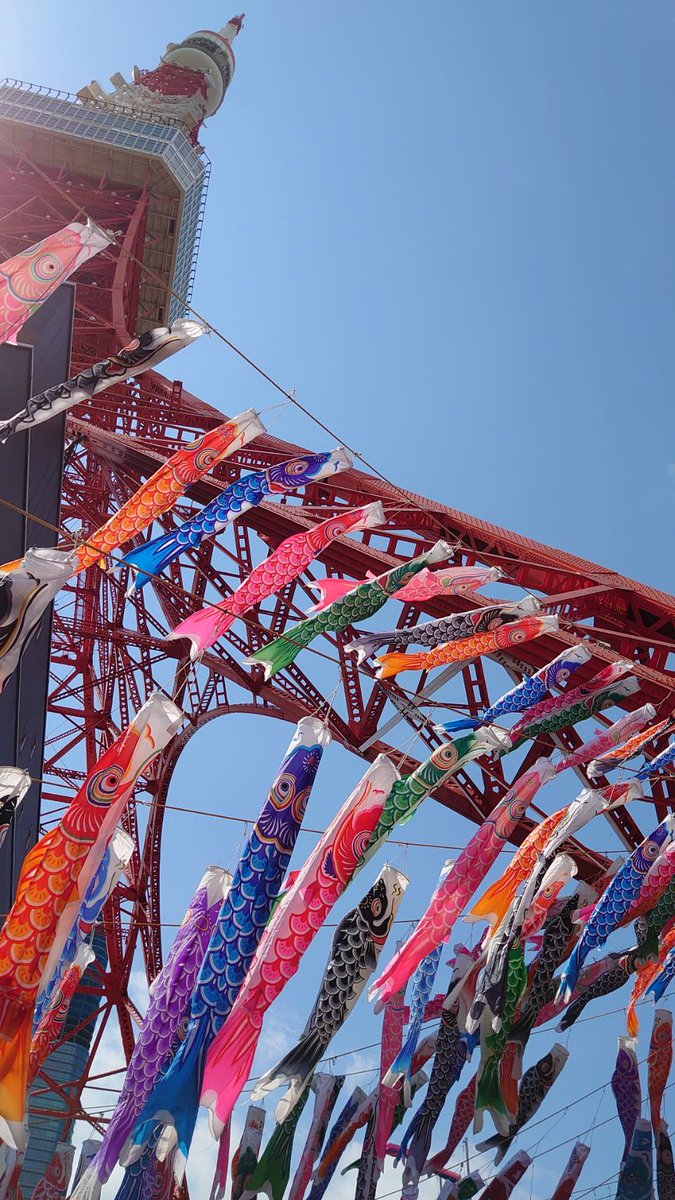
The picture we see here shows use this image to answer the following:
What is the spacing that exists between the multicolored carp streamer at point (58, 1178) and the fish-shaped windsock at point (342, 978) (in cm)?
728

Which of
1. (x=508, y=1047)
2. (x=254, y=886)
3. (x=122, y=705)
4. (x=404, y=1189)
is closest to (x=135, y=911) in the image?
(x=122, y=705)

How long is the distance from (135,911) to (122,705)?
3867 mm

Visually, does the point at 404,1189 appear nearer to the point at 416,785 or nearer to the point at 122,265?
the point at 416,785

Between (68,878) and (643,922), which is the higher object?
(643,922)

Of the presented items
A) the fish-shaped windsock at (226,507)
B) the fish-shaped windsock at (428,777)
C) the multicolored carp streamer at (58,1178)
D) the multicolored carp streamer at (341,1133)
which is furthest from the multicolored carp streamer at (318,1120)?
the fish-shaped windsock at (226,507)

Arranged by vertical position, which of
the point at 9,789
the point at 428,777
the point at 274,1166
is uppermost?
the point at 428,777

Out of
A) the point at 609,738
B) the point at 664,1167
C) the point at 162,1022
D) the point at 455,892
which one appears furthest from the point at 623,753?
the point at 162,1022

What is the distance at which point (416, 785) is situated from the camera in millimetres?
10625

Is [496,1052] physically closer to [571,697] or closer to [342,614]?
[571,697]

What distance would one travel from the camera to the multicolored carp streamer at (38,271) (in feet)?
29.3

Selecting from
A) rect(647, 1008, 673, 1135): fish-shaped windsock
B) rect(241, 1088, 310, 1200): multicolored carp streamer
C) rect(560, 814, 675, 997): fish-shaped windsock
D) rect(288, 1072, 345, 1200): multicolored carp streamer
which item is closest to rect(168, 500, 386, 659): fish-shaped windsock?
rect(241, 1088, 310, 1200): multicolored carp streamer

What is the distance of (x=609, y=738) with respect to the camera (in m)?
13.1

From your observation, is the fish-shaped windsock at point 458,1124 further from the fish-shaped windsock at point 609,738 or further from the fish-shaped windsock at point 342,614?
the fish-shaped windsock at point 342,614

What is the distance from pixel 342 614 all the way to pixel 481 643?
1.68m
